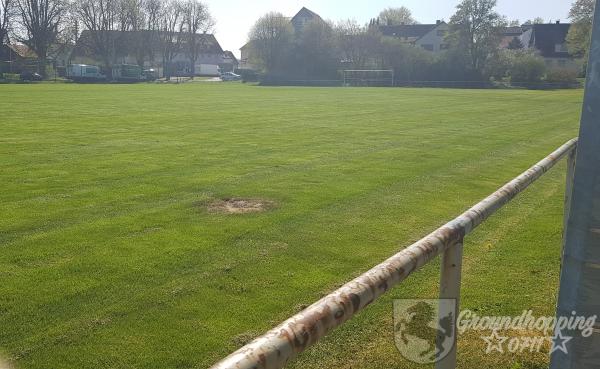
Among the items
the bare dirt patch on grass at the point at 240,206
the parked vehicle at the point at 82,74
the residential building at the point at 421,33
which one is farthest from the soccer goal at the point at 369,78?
the bare dirt patch on grass at the point at 240,206

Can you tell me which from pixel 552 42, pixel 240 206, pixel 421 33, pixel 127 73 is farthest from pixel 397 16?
pixel 240 206

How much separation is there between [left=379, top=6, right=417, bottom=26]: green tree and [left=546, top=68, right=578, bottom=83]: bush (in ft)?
200

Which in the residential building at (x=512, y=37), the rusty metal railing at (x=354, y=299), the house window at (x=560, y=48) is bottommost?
the rusty metal railing at (x=354, y=299)

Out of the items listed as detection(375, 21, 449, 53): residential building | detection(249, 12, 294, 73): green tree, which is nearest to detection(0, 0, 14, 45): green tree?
detection(249, 12, 294, 73): green tree

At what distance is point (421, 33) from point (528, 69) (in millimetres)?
50917

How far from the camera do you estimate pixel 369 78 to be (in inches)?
3103

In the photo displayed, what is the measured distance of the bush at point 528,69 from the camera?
6731 cm

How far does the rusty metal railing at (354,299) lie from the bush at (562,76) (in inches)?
2803

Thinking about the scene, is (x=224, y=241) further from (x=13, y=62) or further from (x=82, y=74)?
(x=13, y=62)

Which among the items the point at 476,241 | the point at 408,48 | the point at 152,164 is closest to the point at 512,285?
the point at 476,241

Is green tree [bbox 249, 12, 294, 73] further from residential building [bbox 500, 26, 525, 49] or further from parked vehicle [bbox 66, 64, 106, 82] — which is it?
residential building [bbox 500, 26, 525, 49]

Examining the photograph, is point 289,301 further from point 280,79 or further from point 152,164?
point 280,79

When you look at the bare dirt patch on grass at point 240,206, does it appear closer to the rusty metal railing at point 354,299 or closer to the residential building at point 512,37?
the rusty metal railing at point 354,299

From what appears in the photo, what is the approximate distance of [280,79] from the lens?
80938mm
